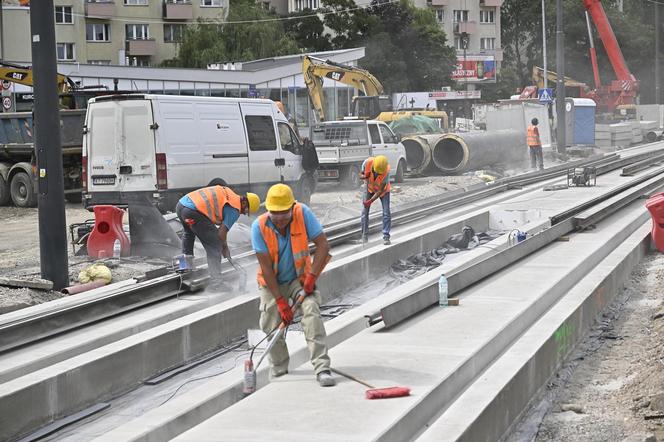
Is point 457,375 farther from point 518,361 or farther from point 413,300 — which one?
point 413,300

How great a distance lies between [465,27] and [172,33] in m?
33.0

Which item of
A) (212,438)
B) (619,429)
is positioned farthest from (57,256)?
(619,429)

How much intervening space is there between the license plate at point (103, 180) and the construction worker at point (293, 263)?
9.96 meters

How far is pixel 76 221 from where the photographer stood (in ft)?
73.5

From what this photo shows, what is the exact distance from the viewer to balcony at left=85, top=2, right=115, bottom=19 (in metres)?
62.9

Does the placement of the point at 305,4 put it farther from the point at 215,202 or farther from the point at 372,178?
the point at 215,202

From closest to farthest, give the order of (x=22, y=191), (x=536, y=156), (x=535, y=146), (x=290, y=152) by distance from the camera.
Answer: (x=290, y=152)
(x=22, y=191)
(x=535, y=146)
(x=536, y=156)

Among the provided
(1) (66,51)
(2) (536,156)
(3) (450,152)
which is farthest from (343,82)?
(1) (66,51)

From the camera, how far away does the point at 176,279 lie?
1279 centimetres

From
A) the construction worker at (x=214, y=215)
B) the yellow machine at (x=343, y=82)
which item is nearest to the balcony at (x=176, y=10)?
the yellow machine at (x=343, y=82)

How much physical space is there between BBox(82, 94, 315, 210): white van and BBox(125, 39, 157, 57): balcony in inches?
1904

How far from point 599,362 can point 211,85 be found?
38.4 metres

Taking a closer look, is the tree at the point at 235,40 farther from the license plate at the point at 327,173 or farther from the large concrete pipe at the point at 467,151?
the license plate at the point at 327,173

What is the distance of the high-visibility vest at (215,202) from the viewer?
11914 millimetres
